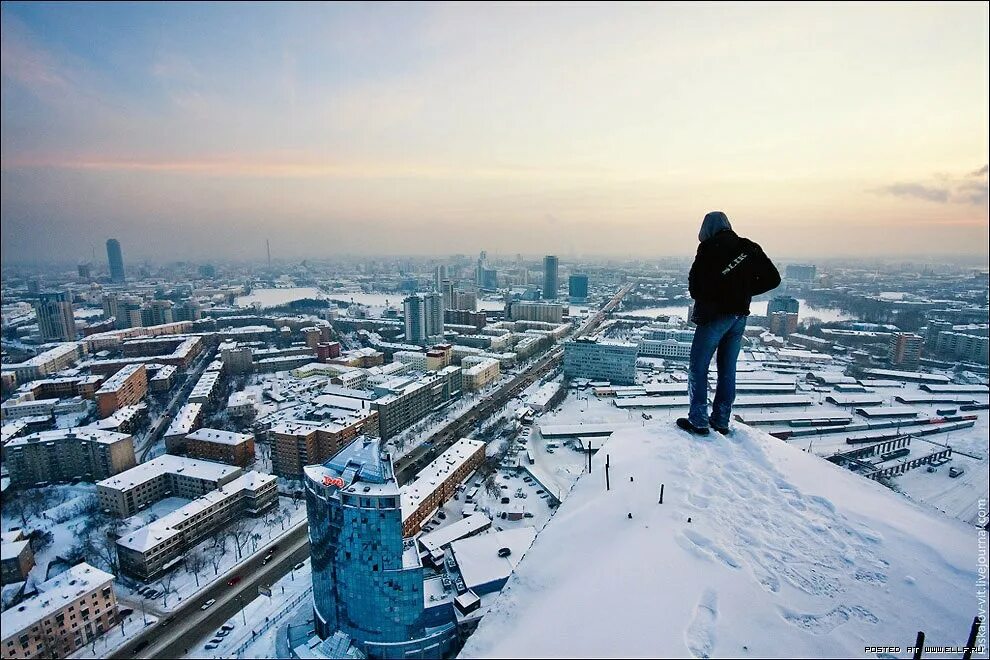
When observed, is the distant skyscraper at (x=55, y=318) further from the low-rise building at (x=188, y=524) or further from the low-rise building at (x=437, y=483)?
the low-rise building at (x=437, y=483)

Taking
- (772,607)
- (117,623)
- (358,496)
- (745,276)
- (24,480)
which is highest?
(745,276)

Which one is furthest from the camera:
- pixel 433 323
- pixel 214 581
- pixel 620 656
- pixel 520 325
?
pixel 520 325

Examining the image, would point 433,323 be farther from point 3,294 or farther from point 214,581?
point 3,294

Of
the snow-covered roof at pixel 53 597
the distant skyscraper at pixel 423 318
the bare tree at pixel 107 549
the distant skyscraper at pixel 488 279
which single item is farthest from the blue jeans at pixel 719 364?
the distant skyscraper at pixel 488 279

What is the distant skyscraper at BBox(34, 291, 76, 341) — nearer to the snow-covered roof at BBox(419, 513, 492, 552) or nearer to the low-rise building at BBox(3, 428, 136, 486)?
the low-rise building at BBox(3, 428, 136, 486)

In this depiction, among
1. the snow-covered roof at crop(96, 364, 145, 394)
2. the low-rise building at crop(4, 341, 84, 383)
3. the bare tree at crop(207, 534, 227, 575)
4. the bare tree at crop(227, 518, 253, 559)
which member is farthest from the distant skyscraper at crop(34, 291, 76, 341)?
the bare tree at crop(207, 534, 227, 575)

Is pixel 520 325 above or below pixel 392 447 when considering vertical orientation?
above

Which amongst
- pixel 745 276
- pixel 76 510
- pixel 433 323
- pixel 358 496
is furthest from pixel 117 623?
pixel 433 323
